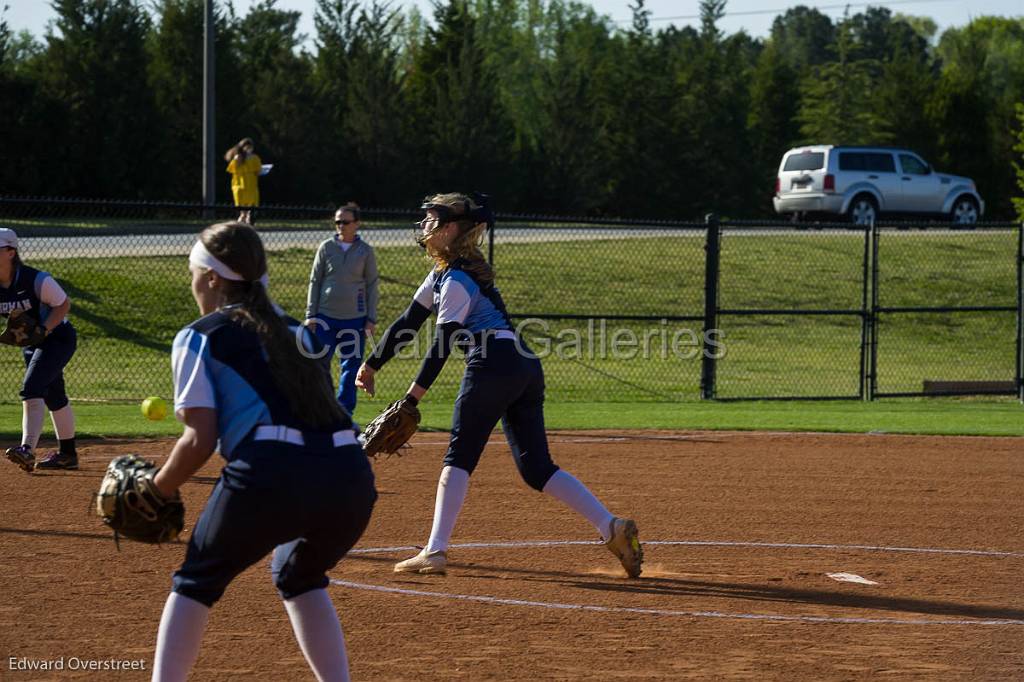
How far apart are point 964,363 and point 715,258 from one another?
8439 mm

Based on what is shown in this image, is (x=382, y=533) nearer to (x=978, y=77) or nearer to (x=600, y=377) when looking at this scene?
(x=600, y=377)

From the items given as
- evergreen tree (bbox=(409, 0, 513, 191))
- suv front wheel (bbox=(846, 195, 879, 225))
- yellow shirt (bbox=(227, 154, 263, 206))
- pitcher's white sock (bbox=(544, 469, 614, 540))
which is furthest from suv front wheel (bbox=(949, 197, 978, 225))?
pitcher's white sock (bbox=(544, 469, 614, 540))

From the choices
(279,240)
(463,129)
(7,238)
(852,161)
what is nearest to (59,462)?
(7,238)

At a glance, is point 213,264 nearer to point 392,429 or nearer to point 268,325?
point 268,325

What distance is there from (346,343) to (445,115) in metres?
27.5

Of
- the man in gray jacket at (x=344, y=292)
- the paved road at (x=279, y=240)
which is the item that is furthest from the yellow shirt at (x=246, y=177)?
the man in gray jacket at (x=344, y=292)

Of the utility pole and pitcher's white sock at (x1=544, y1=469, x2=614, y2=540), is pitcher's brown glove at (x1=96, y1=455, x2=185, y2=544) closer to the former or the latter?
pitcher's white sock at (x1=544, y1=469, x2=614, y2=540)

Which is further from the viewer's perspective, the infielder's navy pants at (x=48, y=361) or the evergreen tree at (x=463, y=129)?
the evergreen tree at (x=463, y=129)

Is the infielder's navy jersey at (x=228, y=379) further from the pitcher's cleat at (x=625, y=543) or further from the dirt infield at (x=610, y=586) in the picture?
the pitcher's cleat at (x=625, y=543)

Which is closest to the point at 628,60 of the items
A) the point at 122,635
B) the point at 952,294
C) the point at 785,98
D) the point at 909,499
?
the point at 785,98

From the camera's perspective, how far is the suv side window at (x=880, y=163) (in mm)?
31500

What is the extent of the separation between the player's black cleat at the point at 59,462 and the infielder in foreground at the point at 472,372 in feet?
14.2

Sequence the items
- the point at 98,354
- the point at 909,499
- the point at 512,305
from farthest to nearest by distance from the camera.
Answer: the point at 512,305, the point at 98,354, the point at 909,499

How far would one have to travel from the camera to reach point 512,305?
2230 centimetres
